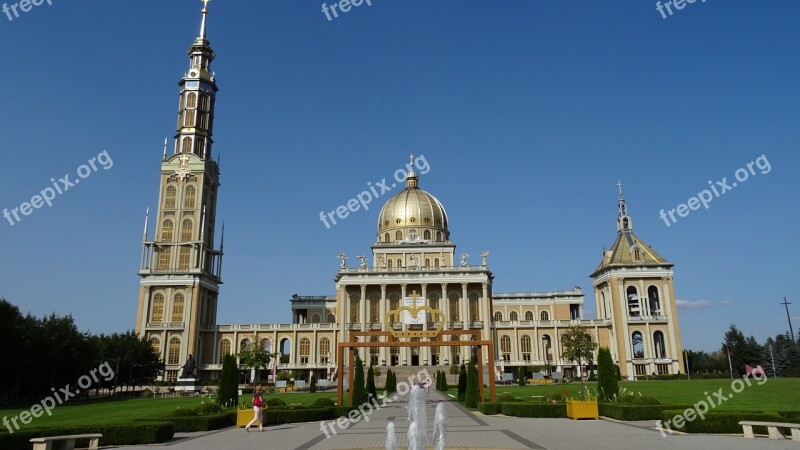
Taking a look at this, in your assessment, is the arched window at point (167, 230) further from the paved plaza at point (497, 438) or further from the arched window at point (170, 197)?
the paved plaza at point (497, 438)

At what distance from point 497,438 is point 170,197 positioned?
7192 cm

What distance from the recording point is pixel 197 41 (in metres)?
84.8

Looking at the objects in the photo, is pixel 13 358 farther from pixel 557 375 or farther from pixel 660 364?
pixel 660 364

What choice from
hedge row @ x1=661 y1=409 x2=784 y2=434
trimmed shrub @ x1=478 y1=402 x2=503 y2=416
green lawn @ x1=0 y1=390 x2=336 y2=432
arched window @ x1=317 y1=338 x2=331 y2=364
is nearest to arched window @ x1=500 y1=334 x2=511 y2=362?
arched window @ x1=317 y1=338 x2=331 y2=364

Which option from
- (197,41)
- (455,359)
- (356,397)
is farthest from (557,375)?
(197,41)

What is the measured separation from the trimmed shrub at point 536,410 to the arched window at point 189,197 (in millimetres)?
63752

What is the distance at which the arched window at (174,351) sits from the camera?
239ft

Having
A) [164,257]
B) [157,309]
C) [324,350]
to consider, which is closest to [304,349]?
[324,350]

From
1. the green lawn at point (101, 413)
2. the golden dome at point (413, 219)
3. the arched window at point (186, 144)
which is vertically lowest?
the green lawn at point (101, 413)

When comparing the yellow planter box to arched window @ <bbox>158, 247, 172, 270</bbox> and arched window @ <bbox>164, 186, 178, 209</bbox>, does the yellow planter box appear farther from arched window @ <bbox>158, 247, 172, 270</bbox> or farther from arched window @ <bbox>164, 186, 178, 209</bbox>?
arched window @ <bbox>164, 186, 178, 209</bbox>

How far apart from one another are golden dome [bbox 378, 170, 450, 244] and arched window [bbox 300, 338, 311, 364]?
20.1m

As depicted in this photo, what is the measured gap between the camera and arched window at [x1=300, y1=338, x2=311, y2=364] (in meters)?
80.3

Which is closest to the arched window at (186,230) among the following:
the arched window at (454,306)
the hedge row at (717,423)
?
the arched window at (454,306)

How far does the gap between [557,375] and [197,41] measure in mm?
70954
